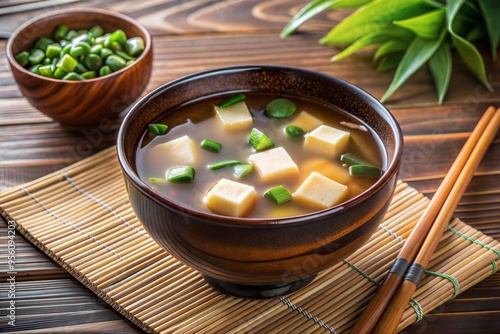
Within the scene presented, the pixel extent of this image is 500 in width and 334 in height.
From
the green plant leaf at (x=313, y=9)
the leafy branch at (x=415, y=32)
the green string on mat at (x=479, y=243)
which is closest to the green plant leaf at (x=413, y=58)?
the leafy branch at (x=415, y=32)

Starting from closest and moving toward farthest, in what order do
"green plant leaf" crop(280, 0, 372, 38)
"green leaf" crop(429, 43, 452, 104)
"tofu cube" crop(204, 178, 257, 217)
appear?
"tofu cube" crop(204, 178, 257, 217)
"green leaf" crop(429, 43, 452, 104)
"green plant leaf" crop(280, 0, 372, 38)

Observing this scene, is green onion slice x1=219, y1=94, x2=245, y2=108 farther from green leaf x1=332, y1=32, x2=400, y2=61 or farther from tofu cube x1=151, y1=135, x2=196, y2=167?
green leaf x1=332, y1=32, x2=400, y2=61

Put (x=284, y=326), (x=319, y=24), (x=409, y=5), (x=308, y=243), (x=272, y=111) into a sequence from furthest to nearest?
1. (x=319, y=24)
2. (x=409, y=5)
3. (x=272, y=111)
4. (x=284, y=326)
5. (x=308, y=243)

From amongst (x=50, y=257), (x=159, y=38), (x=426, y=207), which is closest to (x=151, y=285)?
(x=50, y=257)

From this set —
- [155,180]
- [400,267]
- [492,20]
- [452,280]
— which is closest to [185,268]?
[155,180]

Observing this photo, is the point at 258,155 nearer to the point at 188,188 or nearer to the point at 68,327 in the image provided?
the point at 188,188

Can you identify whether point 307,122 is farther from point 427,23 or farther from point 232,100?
point 427,23

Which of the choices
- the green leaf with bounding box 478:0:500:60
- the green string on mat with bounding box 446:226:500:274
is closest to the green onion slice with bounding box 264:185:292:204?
the green string on mat with bounding box 446:226:500:274

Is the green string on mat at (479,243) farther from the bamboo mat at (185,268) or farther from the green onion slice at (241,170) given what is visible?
the green onion slice at (241,170)
